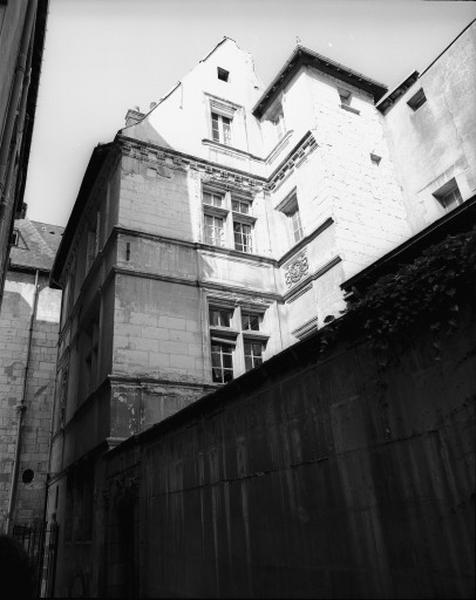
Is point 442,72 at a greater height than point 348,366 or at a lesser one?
greater

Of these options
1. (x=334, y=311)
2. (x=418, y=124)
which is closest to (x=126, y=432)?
(x=334, y=311)

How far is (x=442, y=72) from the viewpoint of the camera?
40.0 feet

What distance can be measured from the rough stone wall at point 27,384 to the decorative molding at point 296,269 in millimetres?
11448

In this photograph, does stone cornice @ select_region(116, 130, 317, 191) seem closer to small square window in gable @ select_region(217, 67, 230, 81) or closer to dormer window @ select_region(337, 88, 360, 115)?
dormer window @ select_region(337, 88, 360, 115)

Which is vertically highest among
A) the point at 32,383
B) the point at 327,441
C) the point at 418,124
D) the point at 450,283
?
the point at 418,124

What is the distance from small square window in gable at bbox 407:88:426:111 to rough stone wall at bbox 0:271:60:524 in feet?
51.6

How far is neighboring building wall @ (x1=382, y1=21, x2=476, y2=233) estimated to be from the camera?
37.1 feet

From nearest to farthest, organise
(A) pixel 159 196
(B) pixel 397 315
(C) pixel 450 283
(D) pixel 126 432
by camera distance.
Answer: (C) pixel 450 283 → (B) pixel 397 315 → (D) pixel 126 432 → (A) pixel 159 196

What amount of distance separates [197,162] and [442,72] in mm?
6915

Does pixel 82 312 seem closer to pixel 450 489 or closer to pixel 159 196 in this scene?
pixel 159 196

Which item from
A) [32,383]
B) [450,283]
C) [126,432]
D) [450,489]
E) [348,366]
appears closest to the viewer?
[450,489]

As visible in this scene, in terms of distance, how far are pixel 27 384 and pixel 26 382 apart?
3.5 inches

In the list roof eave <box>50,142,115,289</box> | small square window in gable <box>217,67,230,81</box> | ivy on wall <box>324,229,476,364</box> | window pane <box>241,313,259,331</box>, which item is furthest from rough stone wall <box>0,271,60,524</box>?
ivy on wall <box>324,229,476,364</box>

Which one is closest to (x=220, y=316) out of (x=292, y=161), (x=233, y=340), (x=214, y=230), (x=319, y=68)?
(x=233, y=340)
